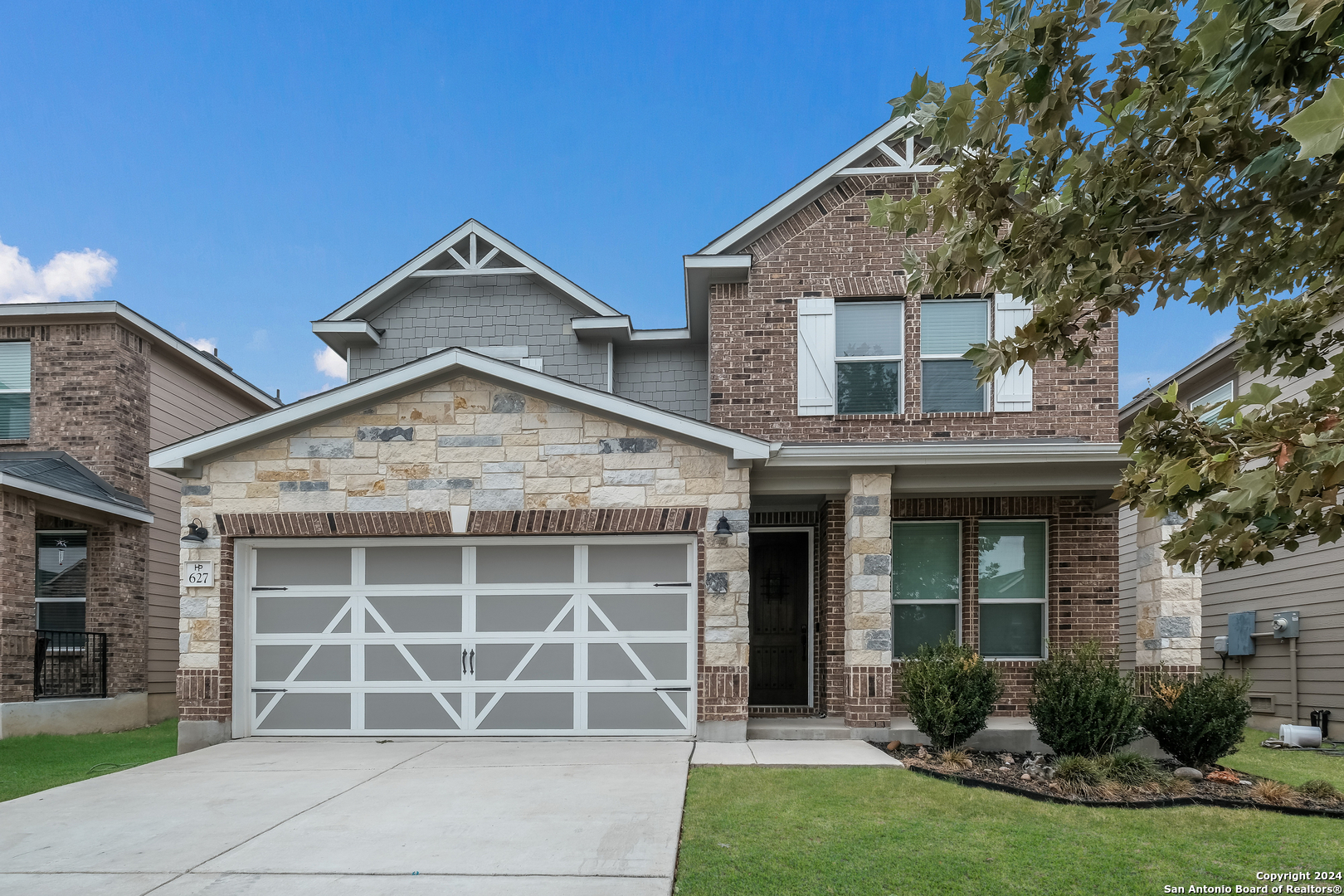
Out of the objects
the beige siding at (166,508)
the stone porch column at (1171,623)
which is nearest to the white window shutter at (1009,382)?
the stone porch column at (1171,623)

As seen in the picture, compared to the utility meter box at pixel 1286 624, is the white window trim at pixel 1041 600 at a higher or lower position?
higher

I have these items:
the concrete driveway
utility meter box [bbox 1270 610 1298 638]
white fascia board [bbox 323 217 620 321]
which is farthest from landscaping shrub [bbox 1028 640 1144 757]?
white fascia board [bbox 323 217 620 321]

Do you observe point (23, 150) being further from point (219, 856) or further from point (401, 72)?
point (219, 856)

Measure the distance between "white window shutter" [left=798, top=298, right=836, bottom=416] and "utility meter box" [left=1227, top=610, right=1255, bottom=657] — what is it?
768 cm

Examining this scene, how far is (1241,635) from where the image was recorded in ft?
45.4

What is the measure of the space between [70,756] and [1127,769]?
10.5m

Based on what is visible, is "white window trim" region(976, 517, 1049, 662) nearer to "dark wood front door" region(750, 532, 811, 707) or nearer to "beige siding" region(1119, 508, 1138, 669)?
"dark wood front door" region(750, 532, 811, 707)

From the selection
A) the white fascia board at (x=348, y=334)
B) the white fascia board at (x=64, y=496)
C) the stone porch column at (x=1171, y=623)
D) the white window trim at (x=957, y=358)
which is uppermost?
the white fascia board at (x=348, y=334)

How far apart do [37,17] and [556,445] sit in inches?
768

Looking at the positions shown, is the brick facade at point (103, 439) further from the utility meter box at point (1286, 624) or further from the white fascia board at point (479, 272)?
the utility meter box at point (1286, 624)

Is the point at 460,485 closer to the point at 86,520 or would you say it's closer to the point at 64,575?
the point at 86,520

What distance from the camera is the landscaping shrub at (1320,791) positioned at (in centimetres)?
689

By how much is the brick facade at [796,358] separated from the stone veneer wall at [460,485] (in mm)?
2059

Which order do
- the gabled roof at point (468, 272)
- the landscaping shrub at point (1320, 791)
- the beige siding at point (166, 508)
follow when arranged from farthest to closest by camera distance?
the beige siding at point (166, 508)
the gabled roof at point (468, 272)
the landscaping shrub at point (1320, 791)
